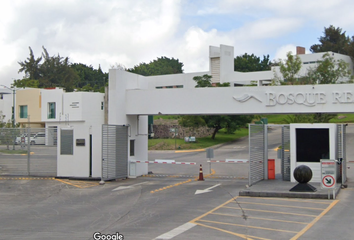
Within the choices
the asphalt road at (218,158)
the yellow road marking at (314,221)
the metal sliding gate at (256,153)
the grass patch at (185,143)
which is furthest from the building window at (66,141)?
the grass patch at (185,143)

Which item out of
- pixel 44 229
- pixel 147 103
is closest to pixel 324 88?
pixel 147 103

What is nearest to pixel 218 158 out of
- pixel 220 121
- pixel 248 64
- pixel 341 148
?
pixel 220 121

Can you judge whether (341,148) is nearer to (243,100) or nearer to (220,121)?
(243,100)

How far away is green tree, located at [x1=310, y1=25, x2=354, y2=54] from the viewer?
84.1m

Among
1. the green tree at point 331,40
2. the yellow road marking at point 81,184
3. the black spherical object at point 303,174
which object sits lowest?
the yellow road marking at point 81,184

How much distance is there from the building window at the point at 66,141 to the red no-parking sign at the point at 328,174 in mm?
12739

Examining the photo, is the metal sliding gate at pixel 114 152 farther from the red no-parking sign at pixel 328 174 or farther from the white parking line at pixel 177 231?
the red no-parking sign at pixel 328 174

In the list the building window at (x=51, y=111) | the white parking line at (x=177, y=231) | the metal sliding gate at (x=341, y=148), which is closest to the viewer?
the white parking line at (x=177, y=231)

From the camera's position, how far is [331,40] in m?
89.0

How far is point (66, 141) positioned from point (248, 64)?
70.3 metres

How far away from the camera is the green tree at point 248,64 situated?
87.9 m

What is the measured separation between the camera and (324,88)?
762 inches

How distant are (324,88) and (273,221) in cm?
990

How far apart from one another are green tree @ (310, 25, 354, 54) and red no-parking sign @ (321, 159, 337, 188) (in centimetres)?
7553
